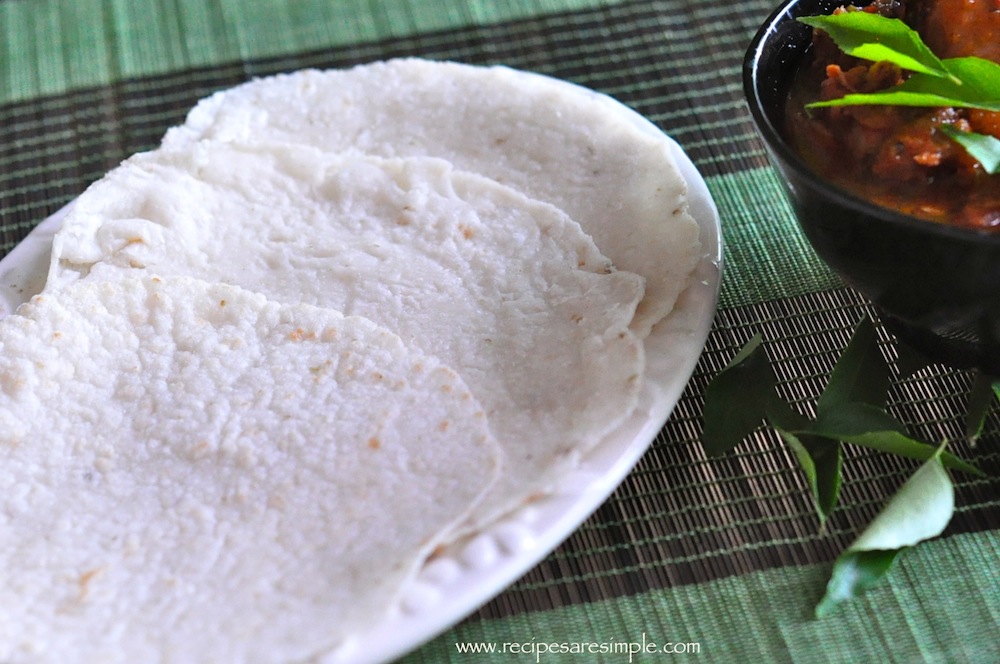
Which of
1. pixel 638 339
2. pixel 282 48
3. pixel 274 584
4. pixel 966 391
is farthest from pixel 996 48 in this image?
pixel 282 48

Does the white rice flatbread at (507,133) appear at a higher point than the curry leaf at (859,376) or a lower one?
higher

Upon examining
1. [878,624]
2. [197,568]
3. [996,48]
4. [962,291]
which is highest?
[996,48]

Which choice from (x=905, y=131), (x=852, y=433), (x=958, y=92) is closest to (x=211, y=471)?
(x=852, y=433)

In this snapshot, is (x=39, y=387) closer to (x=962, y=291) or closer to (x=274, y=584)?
(x=274, y=584)

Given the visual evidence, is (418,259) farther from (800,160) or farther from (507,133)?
(800,160)

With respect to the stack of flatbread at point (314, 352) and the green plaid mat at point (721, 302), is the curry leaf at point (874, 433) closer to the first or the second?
the green plaid mat at point (721, 302)

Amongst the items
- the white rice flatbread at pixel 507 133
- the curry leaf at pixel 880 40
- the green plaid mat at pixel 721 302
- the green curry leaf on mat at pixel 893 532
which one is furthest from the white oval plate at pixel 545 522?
the curry leaf at pixel 880 40

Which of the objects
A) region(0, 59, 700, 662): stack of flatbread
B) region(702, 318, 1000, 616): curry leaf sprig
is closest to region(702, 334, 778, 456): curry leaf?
region(702, 318, 1000, 616): curry leaf sprig
